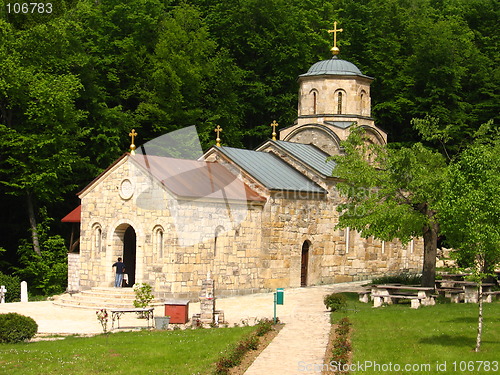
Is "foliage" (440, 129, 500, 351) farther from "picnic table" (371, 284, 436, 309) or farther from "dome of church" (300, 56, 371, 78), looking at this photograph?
"dome of church" (300, 56, 371, 78)

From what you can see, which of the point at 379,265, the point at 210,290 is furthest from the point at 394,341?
the point at 379,265

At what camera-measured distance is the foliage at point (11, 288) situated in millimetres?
30469

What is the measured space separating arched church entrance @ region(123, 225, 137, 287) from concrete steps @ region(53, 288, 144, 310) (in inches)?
102

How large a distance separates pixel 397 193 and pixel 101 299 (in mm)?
10888

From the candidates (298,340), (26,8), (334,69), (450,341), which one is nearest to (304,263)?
(334,69)

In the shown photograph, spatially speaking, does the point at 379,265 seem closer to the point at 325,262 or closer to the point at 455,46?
the point at 325,262

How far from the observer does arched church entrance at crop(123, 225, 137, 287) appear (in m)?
29.1

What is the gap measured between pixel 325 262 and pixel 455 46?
875 inches

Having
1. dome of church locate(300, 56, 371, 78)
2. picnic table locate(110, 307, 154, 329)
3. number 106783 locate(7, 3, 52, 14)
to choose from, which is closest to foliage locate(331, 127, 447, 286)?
picnic table locate(110, 307, 154, 329)

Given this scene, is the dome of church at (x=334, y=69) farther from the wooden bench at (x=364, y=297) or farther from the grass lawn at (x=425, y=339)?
the grass lawn at (x=425, y=339)

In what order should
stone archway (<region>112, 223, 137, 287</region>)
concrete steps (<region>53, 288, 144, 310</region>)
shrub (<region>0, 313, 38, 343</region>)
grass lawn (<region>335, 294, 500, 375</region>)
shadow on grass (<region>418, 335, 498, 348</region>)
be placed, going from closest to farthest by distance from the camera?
1. grass lawn (<region>335, 294, 500, 375</region>)
2. shadow on grass (<region>418, 335, 498, 348</region>)
3. shrub (<region>0, 313, 38, 343</region>)
4. concrete steps (<region>53, 288, 144, 310</region>)
5. stone archway (<region>112, 223, 137, 287</region>)

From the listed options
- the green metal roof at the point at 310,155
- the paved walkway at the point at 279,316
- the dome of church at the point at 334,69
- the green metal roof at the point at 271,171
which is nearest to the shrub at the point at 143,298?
the paved walkway at the point at 279,316

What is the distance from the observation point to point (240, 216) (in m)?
27.8

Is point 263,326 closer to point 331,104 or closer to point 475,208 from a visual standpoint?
point 475,208
